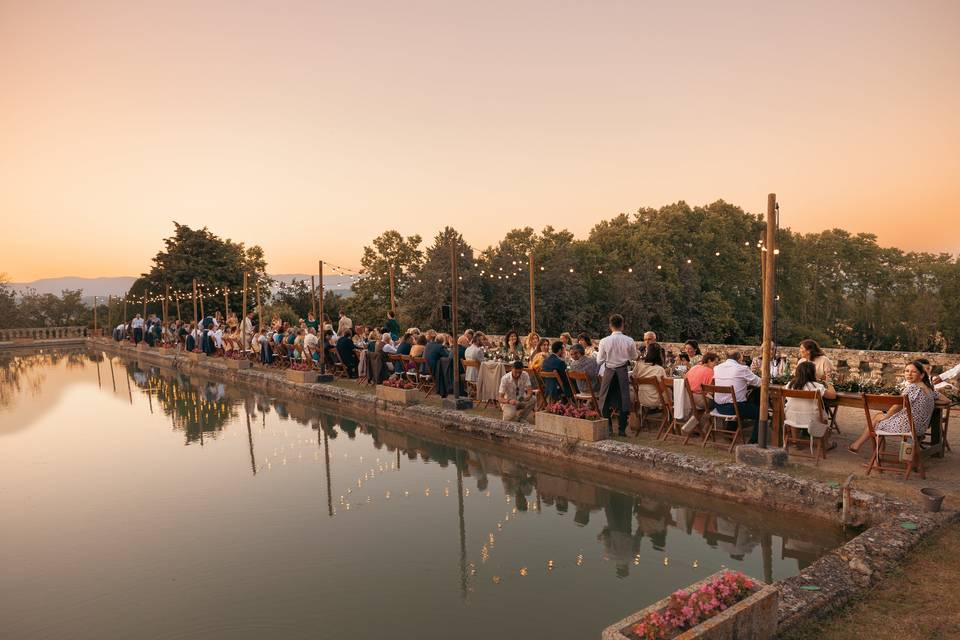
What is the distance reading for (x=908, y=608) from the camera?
3.39 m

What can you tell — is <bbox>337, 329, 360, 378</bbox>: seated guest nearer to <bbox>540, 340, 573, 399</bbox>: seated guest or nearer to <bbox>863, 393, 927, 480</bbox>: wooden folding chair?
<bbox>540, 340, 573, 399</bbox>: seated guest

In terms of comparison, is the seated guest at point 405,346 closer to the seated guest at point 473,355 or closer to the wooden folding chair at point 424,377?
the wooden folding chair at point 424,377

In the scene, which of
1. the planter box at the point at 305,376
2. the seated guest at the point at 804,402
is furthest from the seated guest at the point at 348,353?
the seated guest at the point at 804,402

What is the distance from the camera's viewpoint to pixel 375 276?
39062 mm

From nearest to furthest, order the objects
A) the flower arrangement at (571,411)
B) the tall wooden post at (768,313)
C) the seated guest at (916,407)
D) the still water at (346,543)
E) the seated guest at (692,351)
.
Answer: the still water at (346,543) < the seated guest at (916,407) < the tall wooden post at (768,313) < the flower arrangement at (571,411) < the seated guest at (692,351)

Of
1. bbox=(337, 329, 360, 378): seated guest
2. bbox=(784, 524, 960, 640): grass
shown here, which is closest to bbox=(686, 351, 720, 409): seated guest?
bbox=(784, 524, 960, 640): grass

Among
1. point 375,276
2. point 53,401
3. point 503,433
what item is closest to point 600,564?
point 503,433

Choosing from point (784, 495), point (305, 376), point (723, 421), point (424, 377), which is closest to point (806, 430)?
point (723, 421)

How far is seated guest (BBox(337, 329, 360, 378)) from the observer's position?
14102 mm

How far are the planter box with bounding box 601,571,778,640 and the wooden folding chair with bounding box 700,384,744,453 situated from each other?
3608 mm

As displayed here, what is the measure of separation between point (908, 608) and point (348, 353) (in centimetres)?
1248

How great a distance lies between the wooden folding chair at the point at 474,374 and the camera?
10.2 metres

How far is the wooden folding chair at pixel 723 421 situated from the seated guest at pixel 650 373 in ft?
2.66

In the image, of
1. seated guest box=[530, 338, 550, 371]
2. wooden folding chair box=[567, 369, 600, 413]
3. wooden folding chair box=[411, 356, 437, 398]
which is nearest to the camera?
wooden folding chair box=[567, 369, 600, 413]
